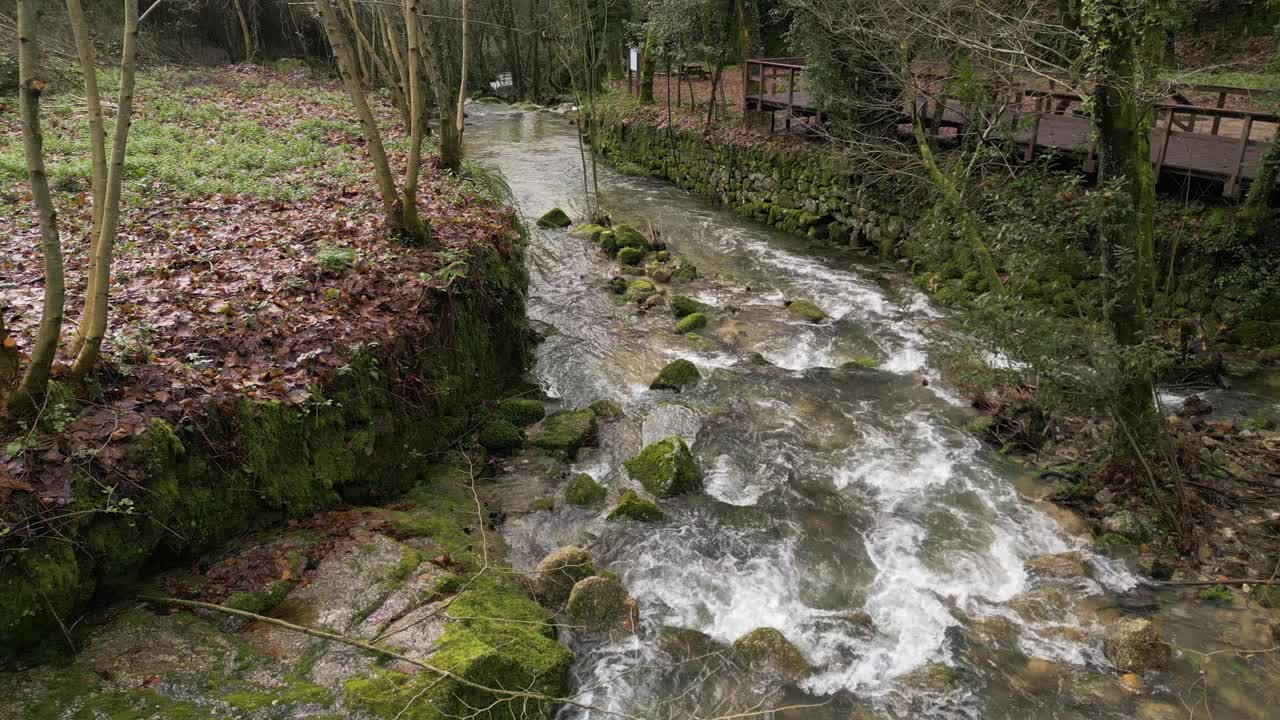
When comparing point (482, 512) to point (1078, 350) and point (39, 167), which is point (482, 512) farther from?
point (1078, 350)

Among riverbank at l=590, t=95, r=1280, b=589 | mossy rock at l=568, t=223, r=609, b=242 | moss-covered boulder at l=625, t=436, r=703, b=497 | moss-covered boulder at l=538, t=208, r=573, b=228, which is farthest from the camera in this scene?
moss-covered boulder at l=538, t=208, r=573, b=228

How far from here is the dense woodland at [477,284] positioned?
14.3 feet

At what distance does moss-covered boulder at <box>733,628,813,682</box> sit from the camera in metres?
5.38

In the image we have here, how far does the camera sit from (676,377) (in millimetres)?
9789

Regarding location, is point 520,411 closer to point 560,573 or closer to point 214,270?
point 560,573

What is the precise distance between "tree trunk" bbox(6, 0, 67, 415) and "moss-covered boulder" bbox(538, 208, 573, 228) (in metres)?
12.9

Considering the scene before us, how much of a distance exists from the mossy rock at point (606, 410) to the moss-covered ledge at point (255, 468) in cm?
134

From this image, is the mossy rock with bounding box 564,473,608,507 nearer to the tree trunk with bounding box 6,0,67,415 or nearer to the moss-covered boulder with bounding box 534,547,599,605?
the moss-covered boulder with bounding box 534,547,599,605

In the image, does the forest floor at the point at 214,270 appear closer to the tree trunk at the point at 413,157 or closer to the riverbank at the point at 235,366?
the riverbank at the point at 235,366

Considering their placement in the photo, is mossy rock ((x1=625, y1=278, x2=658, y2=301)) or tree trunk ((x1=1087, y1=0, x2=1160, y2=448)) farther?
mossy rock ((x1=625, y1=278, x2=658, y2=301))

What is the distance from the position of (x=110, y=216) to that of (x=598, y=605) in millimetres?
4353

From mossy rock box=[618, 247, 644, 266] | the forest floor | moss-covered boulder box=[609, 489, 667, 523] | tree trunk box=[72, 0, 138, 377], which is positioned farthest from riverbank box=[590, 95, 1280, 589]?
tree trunk box=[72, 0, 138, 377]

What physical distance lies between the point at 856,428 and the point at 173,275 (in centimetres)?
771

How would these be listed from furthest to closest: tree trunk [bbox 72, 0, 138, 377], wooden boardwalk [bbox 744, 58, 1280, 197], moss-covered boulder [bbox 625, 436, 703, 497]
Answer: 1. wooden boardwalk [bbox 744, 58, 1280, 197]
2. moss-covered boulder [bbox 625, 436, 703, 497]
3. tree trunk [bbox 72, 0, 138, 377]
